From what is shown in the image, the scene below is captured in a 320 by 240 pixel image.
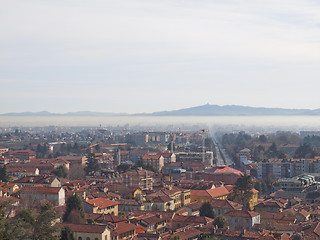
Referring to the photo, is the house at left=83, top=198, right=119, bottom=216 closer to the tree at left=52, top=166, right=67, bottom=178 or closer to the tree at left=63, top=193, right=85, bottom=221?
the tree at left=63, top=193, right=85, bottom=221

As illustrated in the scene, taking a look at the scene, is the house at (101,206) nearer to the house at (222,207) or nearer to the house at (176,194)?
the house at (176,194)

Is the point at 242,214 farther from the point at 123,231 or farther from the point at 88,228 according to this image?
the point at 88,228

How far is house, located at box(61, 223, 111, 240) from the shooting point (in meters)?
20.5

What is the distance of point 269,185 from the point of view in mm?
41750

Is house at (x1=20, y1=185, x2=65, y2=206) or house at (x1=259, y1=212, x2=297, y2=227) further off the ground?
house at (x1=20, y1=185, x2=65, y2=206)

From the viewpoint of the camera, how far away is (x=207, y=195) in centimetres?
3247

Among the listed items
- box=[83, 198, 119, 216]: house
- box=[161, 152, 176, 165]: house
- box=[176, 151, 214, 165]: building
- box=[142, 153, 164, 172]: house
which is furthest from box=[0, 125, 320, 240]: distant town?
box=[176, 151, 214, 165]: building

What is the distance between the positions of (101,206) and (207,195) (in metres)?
7.96

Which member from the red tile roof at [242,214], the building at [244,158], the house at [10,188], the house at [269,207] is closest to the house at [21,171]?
the house at [10,188]

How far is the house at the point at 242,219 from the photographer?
24.9 meters

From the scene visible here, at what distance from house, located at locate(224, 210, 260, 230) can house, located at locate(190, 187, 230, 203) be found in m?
6.16

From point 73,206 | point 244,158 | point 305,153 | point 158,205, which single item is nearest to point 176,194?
point 158,205

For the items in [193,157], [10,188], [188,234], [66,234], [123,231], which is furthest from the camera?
[193,157]

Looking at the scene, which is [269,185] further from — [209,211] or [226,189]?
[209,211]
